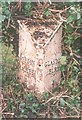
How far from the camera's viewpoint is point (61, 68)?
7.66ft

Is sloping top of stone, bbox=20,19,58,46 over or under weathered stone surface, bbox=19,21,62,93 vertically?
over

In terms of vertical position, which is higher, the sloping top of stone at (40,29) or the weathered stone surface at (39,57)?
the sloping top of stone at (40,29)

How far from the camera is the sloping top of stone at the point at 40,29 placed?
2.31m

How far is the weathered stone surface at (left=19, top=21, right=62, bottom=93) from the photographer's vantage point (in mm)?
2316

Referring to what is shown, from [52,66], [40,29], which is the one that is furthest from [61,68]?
[40,29]

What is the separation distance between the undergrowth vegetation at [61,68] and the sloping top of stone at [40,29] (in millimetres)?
25

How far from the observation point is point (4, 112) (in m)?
2.35

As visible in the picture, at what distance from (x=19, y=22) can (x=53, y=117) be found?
1.55ft

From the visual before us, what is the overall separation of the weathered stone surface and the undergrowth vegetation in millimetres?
25

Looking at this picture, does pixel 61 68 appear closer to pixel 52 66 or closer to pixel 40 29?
pixel 52 66

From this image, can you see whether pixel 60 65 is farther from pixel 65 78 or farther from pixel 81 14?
pixel 81 14

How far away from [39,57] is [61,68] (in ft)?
0.38

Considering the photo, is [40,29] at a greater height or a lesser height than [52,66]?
greater

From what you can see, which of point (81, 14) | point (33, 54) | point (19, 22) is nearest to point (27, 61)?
point (33, 54)
